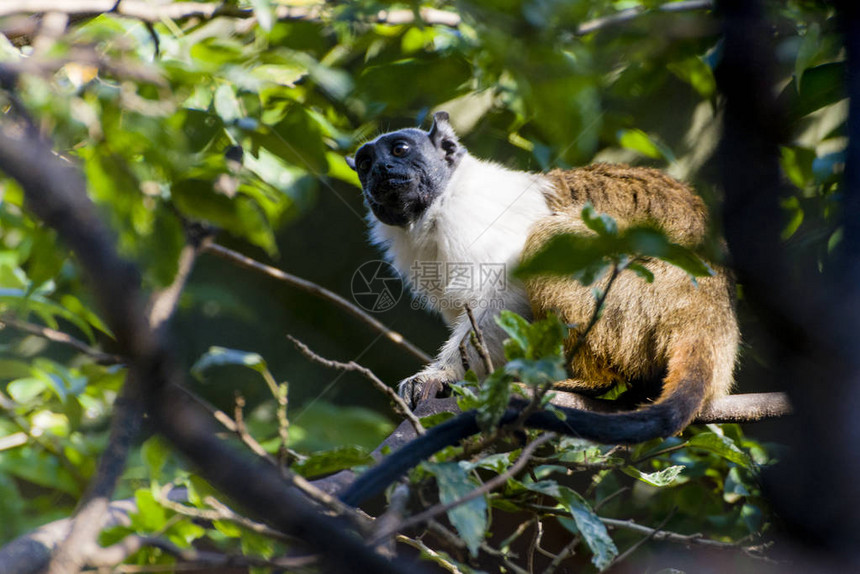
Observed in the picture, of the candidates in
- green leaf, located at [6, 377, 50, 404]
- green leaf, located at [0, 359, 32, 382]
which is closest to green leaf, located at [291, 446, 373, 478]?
green leaf, located at [6, 377, 50, 404]

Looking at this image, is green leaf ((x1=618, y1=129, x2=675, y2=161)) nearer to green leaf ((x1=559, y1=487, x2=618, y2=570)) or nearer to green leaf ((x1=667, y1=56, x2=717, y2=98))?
green leaf ((x1=667, y1=56, x2=717, y2=98))

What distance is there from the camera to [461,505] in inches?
54.4

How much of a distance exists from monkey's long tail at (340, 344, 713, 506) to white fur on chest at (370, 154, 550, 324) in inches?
31.7

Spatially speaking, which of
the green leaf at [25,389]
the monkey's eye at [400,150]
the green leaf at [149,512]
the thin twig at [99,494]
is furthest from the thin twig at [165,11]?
the green leaf at [25,389]

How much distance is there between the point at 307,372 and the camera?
4.10 meters

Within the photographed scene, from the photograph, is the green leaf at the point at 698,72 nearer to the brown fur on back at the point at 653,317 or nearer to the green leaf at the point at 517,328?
the brown fur on back at the point at 653,317

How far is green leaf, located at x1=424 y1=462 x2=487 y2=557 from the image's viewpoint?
4.50 feet

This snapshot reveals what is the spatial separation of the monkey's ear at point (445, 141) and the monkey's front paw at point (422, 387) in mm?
1045

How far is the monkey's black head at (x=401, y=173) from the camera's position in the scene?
3121 mm

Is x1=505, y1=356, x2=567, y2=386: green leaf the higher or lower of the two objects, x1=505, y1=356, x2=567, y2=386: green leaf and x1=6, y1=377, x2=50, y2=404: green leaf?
the higher

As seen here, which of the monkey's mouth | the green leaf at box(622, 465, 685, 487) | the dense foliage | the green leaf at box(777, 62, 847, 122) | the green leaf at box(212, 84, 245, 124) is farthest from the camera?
the monkey's mouth

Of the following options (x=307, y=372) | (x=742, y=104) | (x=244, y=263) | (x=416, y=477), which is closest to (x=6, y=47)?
(x=244, y=263)

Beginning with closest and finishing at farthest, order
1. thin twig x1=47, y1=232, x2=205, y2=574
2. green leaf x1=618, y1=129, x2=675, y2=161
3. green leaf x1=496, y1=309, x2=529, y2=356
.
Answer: thin twig x1=47, y1=232, x2=205, y2=574 < green leaf x1=496, y1=309, x2=529, y2=356 < green leaf x1=618, y1=129, x2=675, y2=161

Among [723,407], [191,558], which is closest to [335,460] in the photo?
[191,558]
